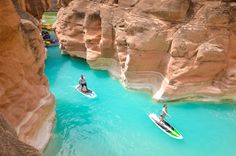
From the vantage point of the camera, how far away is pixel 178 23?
444 inches

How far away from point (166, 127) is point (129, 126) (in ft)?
5.53

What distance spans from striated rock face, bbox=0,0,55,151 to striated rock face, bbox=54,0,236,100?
5.30m

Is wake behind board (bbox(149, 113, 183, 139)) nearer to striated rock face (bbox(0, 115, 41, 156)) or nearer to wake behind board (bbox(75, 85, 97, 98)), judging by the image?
wake behind board (bbox(75, 85, 97, 98))

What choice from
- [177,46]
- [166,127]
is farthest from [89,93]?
[177,46]

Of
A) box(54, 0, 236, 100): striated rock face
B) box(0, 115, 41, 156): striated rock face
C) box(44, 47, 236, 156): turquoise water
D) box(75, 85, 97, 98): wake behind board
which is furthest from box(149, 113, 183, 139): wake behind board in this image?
box(0, 115, 41, 156): striated rock face

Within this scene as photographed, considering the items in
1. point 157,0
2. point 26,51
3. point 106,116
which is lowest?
point 106,116

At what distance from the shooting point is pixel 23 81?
780cm

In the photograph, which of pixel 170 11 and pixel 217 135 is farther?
pixel 170 11

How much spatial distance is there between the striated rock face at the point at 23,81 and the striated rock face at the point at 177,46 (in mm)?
5301

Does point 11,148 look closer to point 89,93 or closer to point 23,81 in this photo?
point 23,81

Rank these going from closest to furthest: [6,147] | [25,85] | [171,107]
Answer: [6,147] → [25,85] → [171,107]

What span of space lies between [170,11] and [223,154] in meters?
6.93

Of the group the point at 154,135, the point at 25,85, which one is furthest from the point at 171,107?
the point at 25,85

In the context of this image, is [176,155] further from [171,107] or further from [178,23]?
[178,23]
